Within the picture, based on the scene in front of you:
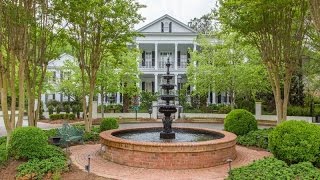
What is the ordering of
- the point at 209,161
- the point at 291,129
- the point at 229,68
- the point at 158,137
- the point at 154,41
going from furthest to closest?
the point at 154,41
the point at 229,68
the point at 158,137
the point at 209,161
the point at 291,129

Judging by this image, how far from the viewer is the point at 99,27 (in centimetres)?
1614

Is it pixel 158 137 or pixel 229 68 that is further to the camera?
pixel 229 68

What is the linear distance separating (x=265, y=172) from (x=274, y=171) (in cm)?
26

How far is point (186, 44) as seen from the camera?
129ft

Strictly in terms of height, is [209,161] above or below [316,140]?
below

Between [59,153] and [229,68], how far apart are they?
1973cm

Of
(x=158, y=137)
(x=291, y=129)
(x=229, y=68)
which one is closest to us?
(x=291, y=129)

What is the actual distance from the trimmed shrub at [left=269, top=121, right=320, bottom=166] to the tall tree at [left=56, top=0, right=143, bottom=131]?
9.42 meters

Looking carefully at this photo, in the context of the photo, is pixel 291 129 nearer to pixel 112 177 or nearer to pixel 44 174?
pixel 112 177

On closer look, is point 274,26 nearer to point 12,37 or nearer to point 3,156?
point 12,37

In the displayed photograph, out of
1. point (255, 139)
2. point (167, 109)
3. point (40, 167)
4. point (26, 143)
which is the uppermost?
point (167, 109)

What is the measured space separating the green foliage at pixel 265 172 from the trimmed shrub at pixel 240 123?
21.0ft

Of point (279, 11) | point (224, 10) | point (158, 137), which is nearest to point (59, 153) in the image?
point (158, 137)

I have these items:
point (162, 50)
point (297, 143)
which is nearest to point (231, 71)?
point (162, 50)
